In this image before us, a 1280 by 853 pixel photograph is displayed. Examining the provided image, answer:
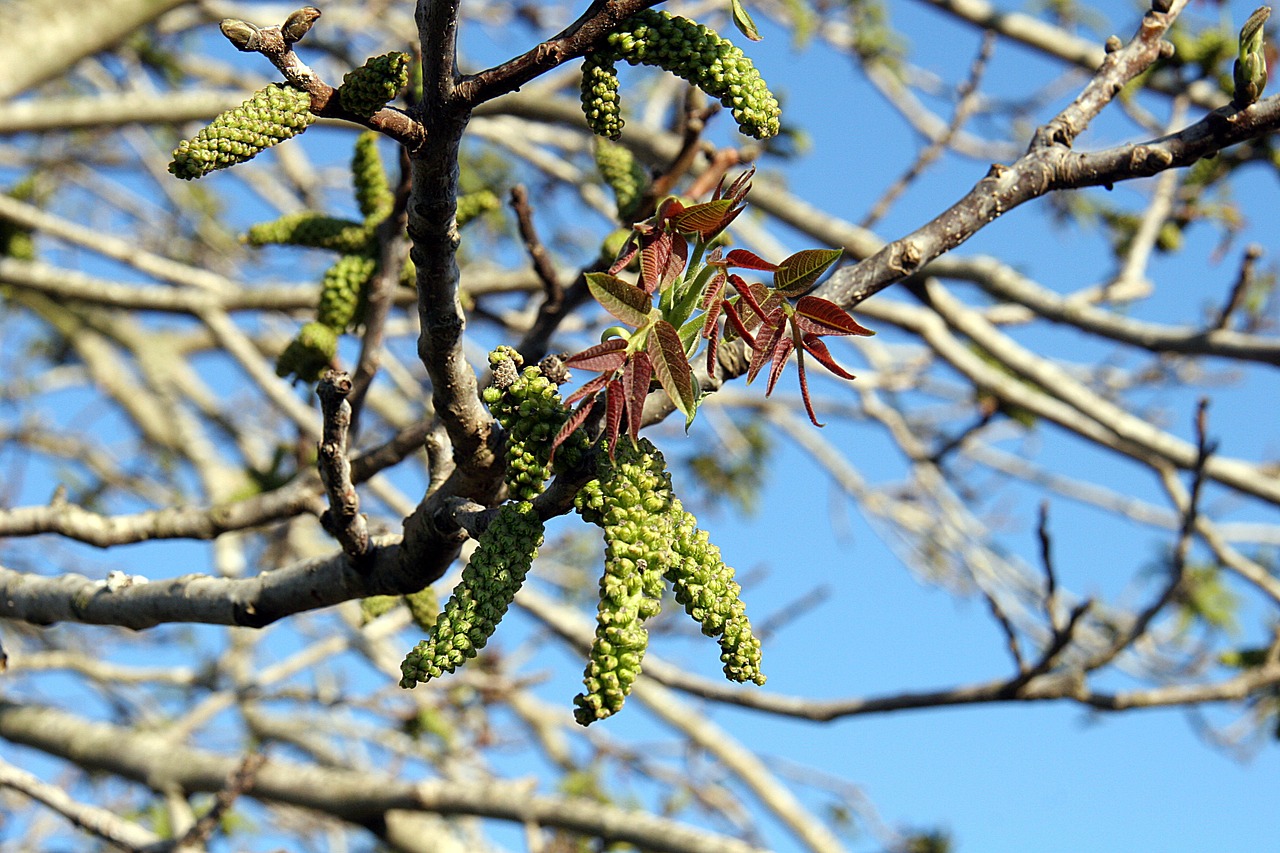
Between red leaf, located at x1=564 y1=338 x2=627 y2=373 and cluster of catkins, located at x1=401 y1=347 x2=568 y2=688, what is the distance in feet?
0.32

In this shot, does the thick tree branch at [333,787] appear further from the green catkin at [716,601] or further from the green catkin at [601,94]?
the green catkin at [601,94]

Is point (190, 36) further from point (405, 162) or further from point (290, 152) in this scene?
point (405, 162)

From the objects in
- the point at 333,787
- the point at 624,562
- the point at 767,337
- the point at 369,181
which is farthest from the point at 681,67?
the point at 333,787

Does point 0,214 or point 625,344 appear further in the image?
point 0,214

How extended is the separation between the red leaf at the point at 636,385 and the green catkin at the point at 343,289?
3.81ft

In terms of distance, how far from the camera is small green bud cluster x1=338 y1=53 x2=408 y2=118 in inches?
50.6

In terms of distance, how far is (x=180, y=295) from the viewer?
14.2 ft

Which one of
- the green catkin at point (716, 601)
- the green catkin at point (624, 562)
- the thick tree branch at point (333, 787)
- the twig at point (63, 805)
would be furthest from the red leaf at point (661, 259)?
the thick tree branch at point (333, 787)

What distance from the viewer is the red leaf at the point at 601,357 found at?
4.37ft

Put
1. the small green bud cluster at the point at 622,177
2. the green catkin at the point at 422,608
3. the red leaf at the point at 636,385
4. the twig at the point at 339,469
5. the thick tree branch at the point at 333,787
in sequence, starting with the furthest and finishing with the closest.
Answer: the thick tree branch at the point at 333,787 → the small green bud cluster at the point at 622,177 → the green catkin at the point at 422,608 → the twig at the point at 339,469 → the red leaf at the point at 636,385

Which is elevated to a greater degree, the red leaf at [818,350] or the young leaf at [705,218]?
the young leaf at [705,218]

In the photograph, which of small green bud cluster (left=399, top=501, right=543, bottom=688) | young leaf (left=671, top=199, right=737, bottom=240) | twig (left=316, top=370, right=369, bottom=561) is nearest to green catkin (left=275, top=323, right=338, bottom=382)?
twig (left=316, top=370, right=369, bottom=561)

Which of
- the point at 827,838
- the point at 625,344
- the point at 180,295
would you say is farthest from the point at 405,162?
the point at 827,838

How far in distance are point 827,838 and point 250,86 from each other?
210 inches
